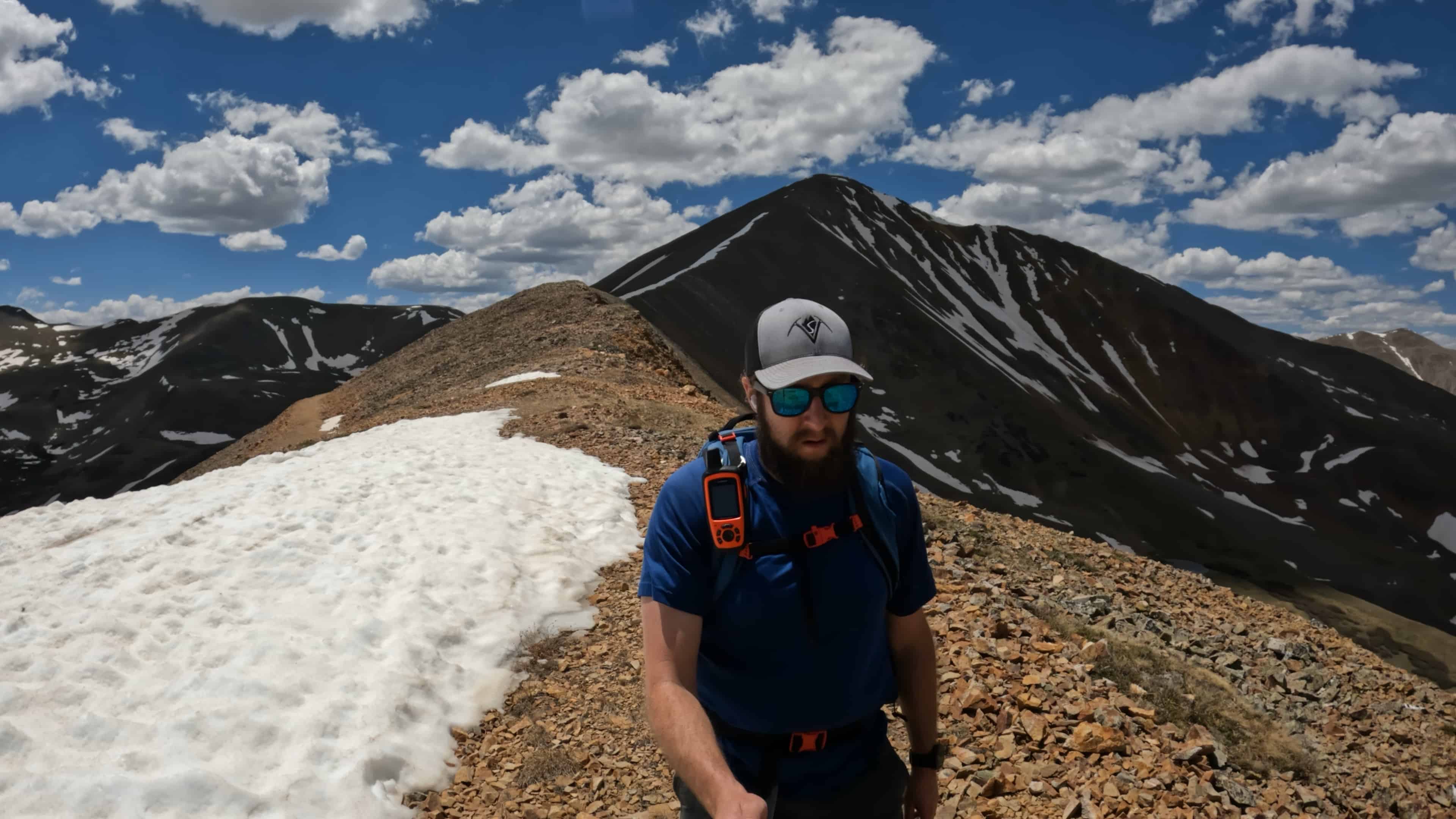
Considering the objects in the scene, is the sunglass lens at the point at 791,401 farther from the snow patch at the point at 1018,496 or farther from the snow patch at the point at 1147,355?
the snow patch at the point at 1147,355

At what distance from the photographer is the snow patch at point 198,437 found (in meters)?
132

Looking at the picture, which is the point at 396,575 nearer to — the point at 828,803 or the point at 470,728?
the point at 470,728

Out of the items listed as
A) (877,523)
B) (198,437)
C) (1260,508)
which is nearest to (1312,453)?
(1260,508)

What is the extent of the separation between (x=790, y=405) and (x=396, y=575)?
338 inches

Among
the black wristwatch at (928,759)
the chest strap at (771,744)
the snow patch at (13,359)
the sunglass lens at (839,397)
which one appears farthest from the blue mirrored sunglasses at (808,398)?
the snow patch at (13,359)

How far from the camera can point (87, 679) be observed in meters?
6.82

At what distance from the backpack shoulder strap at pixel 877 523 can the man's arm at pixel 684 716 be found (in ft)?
2.25

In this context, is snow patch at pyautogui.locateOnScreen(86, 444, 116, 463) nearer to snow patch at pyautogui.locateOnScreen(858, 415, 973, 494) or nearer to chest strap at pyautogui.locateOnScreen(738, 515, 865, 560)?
snow patch at pyautogui.locateOnScreen(858, 415, 973, 494)

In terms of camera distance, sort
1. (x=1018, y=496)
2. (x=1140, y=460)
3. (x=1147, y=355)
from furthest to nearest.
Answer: (x=1147, y=355) → (x=1140, y=460) → (x=1018, y=496)

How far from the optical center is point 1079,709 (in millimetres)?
6965

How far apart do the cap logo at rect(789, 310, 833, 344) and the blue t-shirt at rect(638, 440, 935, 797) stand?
1.47 feet

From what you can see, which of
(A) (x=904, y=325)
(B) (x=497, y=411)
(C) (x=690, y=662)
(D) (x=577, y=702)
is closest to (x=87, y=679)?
(D) (x=577, y=702)

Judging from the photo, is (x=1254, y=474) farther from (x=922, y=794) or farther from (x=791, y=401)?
(x=791, y=401)

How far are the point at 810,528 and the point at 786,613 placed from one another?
0.99ft
